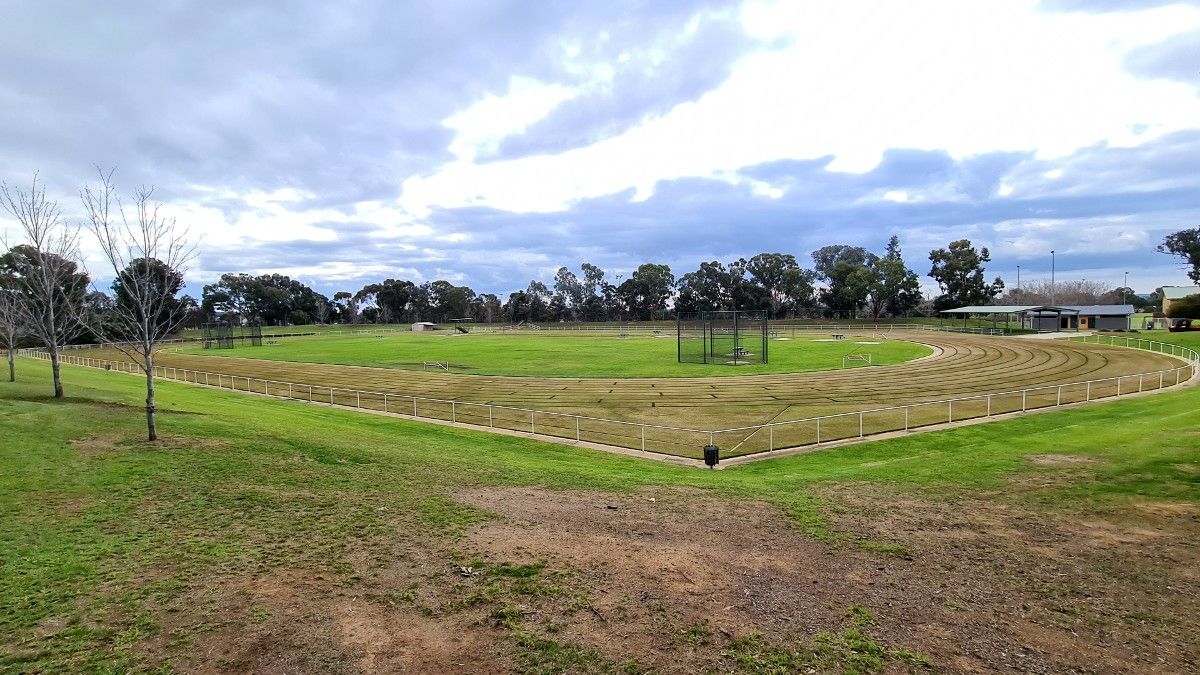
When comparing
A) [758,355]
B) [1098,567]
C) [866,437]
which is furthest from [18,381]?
[758,355]

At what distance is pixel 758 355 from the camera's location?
149ft

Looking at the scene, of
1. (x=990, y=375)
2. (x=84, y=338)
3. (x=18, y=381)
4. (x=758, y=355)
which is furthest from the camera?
(x=84, y=338)

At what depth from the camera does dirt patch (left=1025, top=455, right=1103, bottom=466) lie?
40.7ft

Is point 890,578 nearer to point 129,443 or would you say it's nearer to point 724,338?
point 129,443

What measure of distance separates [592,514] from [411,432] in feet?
37.1

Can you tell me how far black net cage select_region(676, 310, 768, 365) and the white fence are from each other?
60.2ft

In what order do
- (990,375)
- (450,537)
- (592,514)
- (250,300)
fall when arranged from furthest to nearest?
(250,300) → (990,375) → (592,514) → (450,537)

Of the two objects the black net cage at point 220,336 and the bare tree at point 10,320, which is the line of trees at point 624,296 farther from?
the bare tree at point 10,320

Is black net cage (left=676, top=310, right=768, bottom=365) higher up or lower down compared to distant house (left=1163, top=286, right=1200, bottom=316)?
lower down

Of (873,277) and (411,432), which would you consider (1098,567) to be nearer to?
(411,432)

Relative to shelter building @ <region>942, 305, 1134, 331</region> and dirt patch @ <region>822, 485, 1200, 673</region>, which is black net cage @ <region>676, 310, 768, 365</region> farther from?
shelter building @ <region>942, 305, 1134, 331</region>

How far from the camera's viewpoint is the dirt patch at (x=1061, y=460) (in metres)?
12.4

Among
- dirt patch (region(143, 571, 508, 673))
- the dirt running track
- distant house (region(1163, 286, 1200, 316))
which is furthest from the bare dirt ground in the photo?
distant house (region(1163, 286, 1200, 316))

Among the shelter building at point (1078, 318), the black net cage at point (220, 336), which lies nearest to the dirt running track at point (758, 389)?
the shelter building at point (1078, 318)
